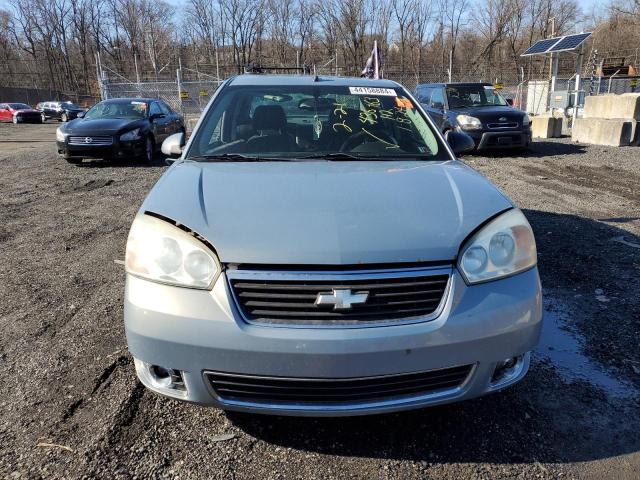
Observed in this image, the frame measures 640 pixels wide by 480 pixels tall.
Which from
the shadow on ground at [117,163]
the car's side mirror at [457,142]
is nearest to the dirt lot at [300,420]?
the car's side mirror at [457,142]

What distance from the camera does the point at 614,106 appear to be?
1477 centimetres

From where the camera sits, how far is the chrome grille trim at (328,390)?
2010mm

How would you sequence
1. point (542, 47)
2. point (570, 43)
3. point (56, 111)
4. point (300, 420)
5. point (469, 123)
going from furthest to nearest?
point (56, 111), point (542, 47), point (570, 43), point (469, 123), point (300, 420)

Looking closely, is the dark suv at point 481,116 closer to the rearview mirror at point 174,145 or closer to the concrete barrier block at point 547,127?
the concrete barrier block at point 547,127

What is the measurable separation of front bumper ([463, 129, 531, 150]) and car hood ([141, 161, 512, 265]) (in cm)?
936

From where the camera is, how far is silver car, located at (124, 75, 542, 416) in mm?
1956

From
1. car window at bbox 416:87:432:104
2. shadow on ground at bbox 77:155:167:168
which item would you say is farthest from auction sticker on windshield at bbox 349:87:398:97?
car window at bbox 416:87:432:104

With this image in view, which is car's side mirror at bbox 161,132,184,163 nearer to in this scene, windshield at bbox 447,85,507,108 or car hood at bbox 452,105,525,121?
car hood at bbox 452,105,525,121

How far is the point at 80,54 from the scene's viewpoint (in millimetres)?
68875

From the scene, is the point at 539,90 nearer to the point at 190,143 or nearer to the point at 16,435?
the point at 190,143

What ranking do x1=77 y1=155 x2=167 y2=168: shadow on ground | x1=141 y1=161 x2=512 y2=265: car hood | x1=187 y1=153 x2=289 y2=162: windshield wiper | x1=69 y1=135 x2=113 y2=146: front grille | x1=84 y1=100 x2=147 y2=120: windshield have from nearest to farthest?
x1=141 y1=161 x2=512 y2=265: car hood → x1=187 y1=153 x2=289 y2=162: windshield wiper → x1=69 y1=135 x2=113 y2=146: front grille → x1=77 y1=155 x2=167 y2=168: shadow on ground → x1=84 y1=100 x2=147 y2=120: windshield

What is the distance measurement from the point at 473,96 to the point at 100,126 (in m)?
9.08

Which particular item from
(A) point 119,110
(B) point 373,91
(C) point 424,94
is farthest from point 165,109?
(B) point 373,91

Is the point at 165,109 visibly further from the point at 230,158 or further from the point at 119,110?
the point at 230,158
